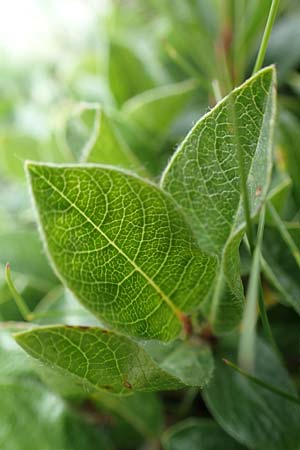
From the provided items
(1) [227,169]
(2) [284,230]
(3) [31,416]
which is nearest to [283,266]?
(2) [284,230]

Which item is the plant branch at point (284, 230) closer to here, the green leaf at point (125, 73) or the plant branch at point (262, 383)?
the plant branch at point (262, 383)

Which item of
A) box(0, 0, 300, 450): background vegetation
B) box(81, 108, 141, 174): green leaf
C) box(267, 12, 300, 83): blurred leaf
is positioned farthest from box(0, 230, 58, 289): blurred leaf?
box(267, 12, 300, 83): blurred leaf

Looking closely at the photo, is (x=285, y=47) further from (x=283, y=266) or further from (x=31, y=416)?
Answer: (x=31, y=416)

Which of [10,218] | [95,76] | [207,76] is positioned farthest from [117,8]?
[10,218]

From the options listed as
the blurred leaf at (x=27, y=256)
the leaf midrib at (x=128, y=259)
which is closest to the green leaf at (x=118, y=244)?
the leaf midrib at (x=128, y=259)

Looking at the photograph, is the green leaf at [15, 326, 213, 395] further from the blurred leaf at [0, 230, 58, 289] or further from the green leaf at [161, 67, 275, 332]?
the blurred leaf at [0, 230, 58, 289]

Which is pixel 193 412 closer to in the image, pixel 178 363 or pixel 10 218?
pixel 178 363
